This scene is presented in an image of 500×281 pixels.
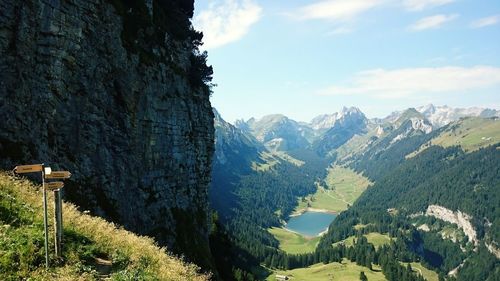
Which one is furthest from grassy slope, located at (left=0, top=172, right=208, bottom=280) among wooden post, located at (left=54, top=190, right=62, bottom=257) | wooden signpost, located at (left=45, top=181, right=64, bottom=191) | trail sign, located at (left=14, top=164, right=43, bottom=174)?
trail sign, located at (left=14, top=164, right=43, bottom=174)

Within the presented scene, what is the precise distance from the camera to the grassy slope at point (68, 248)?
15555 millimetres

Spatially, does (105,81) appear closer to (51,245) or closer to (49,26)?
(49,26)

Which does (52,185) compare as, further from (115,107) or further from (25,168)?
(115,107)

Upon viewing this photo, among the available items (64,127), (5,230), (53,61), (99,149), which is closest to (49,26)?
(53,61)

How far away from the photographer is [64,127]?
3306 cm

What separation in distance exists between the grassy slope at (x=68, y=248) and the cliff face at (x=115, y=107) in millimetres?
7879

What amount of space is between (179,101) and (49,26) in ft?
80.0

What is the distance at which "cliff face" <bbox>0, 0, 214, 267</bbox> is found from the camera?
29891 millimetres

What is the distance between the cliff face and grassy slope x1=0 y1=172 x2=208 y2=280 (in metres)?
7.88

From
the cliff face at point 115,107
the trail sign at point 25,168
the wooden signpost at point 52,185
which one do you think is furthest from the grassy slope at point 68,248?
the cliff face at point 115,107

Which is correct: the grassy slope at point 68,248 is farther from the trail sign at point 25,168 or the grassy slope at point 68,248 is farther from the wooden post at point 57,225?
the trail sign at point 25,168

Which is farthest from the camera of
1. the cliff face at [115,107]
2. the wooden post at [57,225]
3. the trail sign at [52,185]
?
the cliff face at [115,107]

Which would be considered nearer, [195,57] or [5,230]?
[5,230]

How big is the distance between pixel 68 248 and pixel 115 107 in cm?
2451
